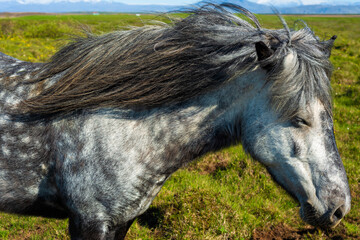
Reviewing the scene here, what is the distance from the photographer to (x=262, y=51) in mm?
1813

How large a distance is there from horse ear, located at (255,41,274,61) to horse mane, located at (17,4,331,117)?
3 cm

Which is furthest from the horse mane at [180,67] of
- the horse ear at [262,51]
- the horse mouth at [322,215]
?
the horse mouth at [322,215]

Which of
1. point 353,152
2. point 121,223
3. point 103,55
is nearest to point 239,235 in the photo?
point 121,223

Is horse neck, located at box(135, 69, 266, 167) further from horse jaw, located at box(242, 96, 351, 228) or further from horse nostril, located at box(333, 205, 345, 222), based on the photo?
horse nostril, located at box(333, 205, 345, 222)

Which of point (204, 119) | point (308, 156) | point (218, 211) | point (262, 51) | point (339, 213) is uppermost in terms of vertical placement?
point (262, 51)

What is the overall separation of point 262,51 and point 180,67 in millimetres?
570

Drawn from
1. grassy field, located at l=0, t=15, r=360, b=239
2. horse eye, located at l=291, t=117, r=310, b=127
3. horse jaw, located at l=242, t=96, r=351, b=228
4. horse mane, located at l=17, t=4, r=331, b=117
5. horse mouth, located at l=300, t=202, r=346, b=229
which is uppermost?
horse mane, located at l=17, t=4, r=331, b=117

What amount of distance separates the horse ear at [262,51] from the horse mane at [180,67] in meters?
0.03

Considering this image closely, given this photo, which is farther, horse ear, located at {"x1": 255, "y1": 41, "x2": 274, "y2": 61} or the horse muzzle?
the horse muzzle

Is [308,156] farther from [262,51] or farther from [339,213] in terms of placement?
[262,51]

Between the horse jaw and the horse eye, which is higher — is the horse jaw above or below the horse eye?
below

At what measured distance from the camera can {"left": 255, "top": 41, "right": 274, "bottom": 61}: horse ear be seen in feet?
5.82

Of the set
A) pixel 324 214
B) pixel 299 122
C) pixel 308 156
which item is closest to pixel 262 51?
pixel 299 122

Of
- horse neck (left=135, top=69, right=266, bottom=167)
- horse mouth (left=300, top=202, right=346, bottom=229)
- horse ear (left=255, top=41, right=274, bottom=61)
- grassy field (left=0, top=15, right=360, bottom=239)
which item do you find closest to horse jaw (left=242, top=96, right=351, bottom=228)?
horse mouth (left=300, top=202, right=346, bottom=229)
